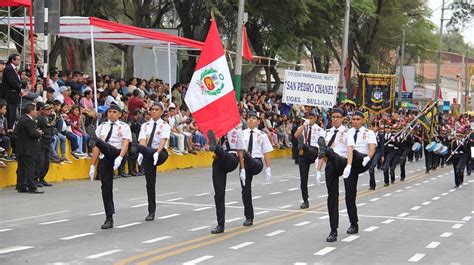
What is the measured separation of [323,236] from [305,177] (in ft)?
14.5

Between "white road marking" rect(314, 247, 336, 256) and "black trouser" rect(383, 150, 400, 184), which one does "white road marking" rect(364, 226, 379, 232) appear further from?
"black trouser" rect(383, 150, 400, 184)

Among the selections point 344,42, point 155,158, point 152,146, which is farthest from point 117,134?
point 344,42

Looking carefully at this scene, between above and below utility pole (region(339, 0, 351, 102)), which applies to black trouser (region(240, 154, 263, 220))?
below

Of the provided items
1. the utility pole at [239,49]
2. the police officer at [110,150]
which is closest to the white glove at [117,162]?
the police officer at [110,150]

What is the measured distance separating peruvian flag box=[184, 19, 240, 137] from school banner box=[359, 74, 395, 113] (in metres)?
27.2

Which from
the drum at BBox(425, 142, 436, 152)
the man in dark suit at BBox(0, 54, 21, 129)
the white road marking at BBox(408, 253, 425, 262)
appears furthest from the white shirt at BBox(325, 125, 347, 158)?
the drum at BBox(425, 142, 436, 152)

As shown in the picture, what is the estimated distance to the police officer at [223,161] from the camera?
13.3 metres

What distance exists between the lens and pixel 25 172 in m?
18.2

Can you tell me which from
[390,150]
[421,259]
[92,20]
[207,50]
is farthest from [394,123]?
[421,259]

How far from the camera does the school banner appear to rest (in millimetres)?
41281

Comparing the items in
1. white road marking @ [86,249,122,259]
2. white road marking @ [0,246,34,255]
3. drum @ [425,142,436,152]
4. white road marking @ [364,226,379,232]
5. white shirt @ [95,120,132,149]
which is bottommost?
white road marking @ [364,226,379,232]

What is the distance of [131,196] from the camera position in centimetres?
1861

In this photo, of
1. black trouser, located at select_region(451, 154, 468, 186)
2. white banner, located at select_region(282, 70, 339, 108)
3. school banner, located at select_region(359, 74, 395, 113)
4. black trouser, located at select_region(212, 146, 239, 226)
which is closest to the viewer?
black trouser, located at select_region(212, 146, 239, 226)

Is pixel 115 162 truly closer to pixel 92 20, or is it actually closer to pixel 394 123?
pixel 92 20
